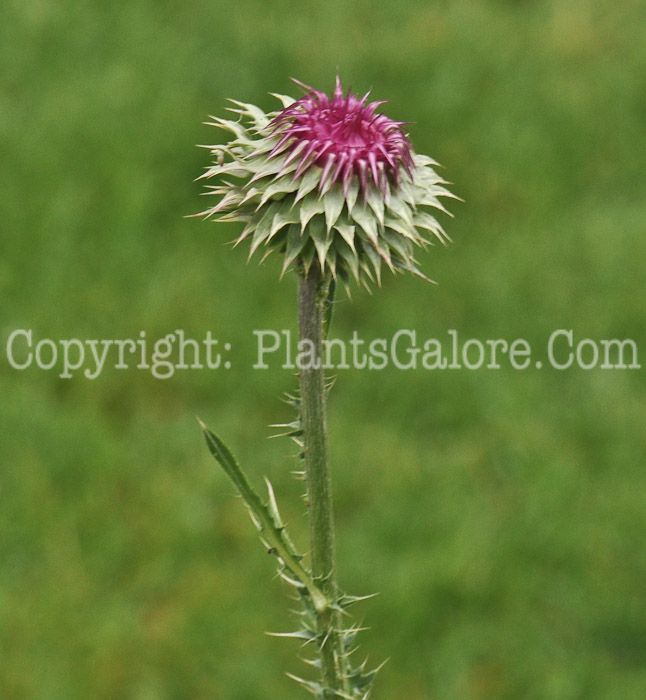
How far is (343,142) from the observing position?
1.93 metres

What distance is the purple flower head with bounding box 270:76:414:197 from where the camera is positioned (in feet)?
6.30

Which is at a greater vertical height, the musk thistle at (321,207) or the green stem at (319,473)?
the musk thistle at (321,207)

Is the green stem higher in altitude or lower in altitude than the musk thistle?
lower

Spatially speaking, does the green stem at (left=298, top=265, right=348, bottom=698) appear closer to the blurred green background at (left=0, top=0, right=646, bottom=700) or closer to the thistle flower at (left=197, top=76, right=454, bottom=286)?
the thistle flower at (left=197, top=76, right=454, bottom=286)

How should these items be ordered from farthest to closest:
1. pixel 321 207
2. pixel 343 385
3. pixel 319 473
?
pixel 343 385 → pixel 319 473 → pixel 321 207

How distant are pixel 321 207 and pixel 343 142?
0.41ft

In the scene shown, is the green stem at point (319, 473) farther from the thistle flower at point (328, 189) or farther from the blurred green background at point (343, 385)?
the blurred green background at point (343, 385)

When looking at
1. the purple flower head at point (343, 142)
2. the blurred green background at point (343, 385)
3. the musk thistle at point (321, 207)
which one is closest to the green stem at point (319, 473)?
the musk thistle at point (321, 207)

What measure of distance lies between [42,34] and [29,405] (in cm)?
278

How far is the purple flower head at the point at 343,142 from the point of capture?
1.92 metres

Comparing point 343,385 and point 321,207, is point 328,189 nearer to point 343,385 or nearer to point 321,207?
point 321,207

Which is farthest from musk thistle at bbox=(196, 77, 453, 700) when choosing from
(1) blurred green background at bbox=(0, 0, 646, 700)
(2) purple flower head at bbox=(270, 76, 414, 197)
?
(1) blurred green background at bbox=(0, 0, 646, 700)

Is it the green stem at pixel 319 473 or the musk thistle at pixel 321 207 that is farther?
the green stem at pixel 319 473

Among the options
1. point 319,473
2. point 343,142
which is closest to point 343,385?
point 319,473
